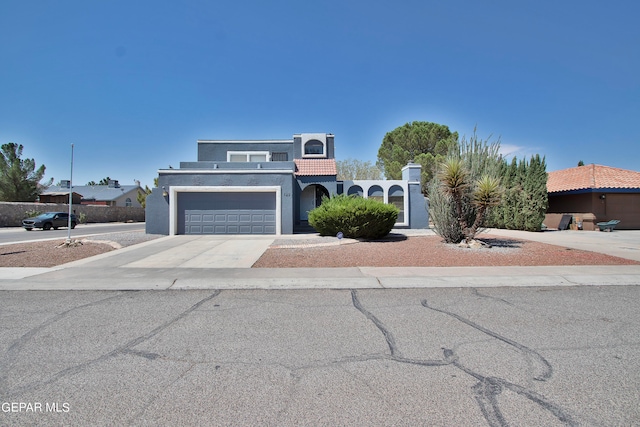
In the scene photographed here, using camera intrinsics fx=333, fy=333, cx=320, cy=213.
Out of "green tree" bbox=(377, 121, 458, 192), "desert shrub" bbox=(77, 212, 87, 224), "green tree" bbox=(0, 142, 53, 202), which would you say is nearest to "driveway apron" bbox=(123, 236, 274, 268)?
"green tree" bbox=(377, 121, 458, 192)

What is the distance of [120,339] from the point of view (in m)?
4.12

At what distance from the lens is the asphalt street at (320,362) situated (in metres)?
2.66

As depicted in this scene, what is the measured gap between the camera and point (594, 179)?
22766 millimetres

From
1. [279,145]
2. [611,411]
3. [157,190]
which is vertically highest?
[279,145]

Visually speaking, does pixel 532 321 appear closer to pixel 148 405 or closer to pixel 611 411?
pixel 611 411

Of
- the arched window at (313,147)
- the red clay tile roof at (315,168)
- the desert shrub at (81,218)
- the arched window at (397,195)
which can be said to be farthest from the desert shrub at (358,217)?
the desert shrub at (81,218)

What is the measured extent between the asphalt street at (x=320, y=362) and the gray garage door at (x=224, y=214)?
12.1m

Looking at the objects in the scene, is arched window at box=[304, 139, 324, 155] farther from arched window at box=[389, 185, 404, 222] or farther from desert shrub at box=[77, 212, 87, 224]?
desert shrub at box=[77, 212, 87, 224]

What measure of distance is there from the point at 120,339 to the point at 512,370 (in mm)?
4464

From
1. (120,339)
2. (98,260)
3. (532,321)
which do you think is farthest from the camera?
(98,260)

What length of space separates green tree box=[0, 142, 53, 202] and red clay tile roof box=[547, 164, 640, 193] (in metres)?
51.9

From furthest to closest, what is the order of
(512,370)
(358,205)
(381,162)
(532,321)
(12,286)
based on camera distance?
(381,162) → (358,205) → (12,286) → (532,321) → (512,370)

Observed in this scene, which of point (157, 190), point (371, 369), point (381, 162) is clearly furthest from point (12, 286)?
point (381, 162)

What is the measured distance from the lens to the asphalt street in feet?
8.73
